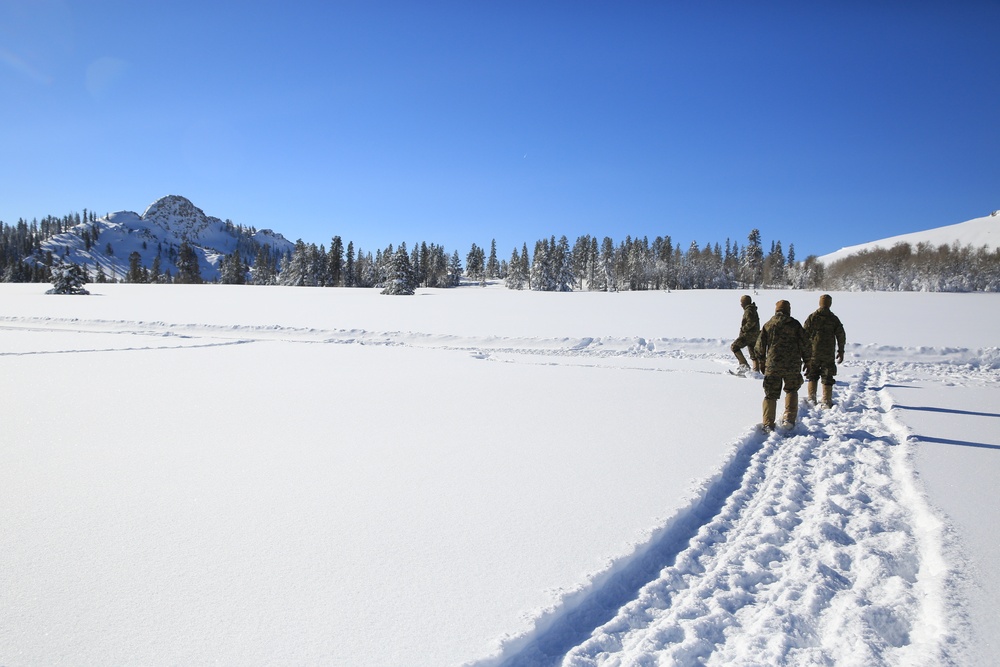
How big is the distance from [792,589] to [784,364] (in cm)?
460

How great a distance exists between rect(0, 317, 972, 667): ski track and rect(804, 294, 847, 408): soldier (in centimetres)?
239

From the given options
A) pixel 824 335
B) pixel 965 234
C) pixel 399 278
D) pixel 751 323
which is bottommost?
pixel 824 335

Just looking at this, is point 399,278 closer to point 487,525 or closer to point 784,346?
point 784,346

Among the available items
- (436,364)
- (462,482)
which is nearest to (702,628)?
(462,482)

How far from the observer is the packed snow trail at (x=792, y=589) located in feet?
8.91

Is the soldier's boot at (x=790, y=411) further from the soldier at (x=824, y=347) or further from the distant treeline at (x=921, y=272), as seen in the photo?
the distant treeline at (x=921, y=272)

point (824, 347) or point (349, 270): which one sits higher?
point (349, 270)

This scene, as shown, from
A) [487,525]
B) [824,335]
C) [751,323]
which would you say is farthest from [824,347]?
[487,525]

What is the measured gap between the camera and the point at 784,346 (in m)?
7.27

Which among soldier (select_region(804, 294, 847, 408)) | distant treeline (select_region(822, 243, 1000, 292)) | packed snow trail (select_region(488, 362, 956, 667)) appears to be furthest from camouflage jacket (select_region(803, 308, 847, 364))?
distant treeline (select_region(822, 243, 1000, 292))

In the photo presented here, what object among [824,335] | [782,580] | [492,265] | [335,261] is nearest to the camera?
[782,580]

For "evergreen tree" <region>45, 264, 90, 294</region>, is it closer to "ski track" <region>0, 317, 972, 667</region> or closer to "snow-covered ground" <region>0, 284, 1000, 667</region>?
"snow-covered ground" <region>0, 284, 1000, 667</region>

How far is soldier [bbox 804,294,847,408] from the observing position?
8742mm

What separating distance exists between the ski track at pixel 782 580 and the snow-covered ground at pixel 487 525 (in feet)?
0.06
